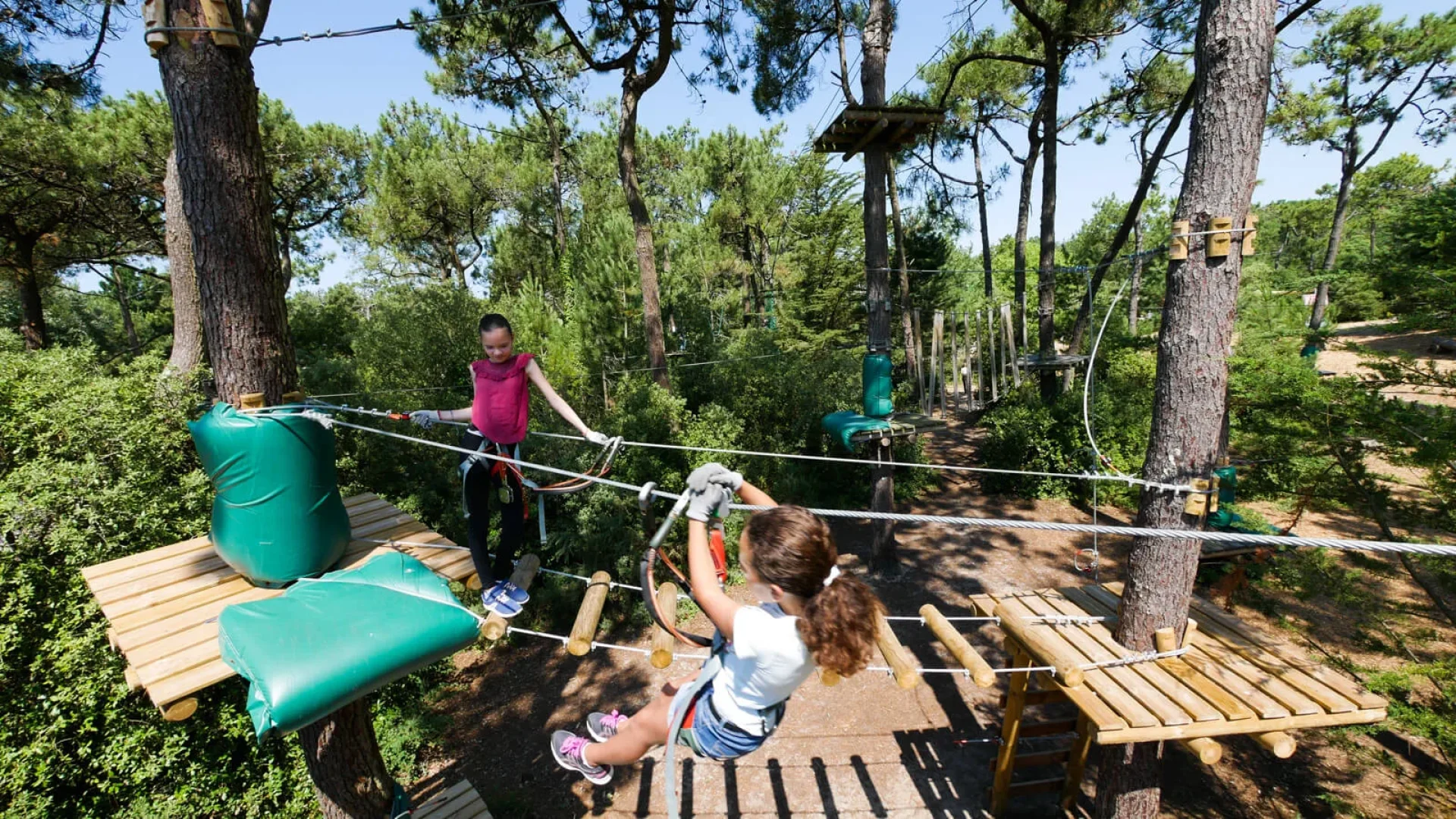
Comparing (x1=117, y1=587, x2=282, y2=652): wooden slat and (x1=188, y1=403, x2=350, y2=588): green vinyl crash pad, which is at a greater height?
(x1=188, y1=403, x2=350, y2=588): green vinyl crash pad

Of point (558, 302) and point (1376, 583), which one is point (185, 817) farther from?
point (558, 302)

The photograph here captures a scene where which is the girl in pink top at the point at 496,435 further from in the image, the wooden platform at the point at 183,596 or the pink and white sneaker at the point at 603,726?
the pink and white sneaker at the point at 603,726

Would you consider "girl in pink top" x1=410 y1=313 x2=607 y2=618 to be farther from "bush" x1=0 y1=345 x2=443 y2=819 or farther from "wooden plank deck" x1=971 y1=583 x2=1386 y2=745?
"wooden plank deck" x1=971 y1=583 x2=1386 y2=745

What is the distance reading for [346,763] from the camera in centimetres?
311

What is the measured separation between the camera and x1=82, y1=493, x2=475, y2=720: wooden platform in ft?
6.49

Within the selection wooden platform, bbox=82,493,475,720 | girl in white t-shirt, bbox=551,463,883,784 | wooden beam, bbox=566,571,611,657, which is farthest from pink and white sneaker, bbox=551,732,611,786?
wooden platform, bbox=82,493,475,720

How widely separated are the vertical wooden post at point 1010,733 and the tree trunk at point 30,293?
Answer: 16042mm

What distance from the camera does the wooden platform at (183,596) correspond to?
1978 mm

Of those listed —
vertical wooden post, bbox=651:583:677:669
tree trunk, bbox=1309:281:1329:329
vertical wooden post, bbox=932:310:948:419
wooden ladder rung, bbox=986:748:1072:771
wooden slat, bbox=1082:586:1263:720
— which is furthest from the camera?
tree trunk, bbox=1309:281:1329:329

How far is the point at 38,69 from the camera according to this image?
5.92 m

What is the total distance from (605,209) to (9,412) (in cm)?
1475

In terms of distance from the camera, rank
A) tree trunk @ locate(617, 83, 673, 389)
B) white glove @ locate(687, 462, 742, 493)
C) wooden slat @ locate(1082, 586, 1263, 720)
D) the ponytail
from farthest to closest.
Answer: tree trunk @ locate(617, 83, 673, 389), wooden slat @ locate(1082, 586, 1263, 720), white glove @ locate(687, 462, 742, 493), the ponytail

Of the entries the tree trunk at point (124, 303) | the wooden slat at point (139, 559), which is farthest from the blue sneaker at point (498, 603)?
the tree trunk at point (124, 303)

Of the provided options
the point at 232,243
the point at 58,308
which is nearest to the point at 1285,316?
the point at 232,243
